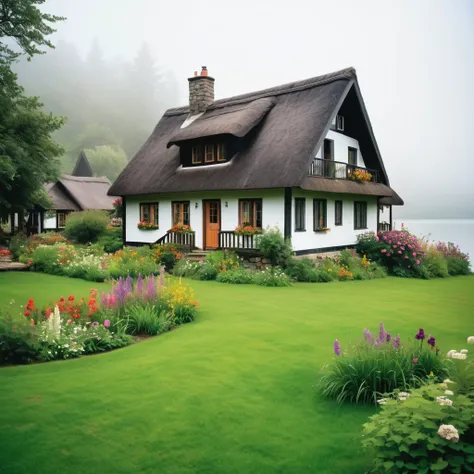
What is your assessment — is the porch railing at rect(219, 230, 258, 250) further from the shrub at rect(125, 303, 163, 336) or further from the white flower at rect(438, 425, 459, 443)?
the white flower at rect(438, 425, 459, 443)

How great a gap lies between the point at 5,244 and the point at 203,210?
46.3 ft

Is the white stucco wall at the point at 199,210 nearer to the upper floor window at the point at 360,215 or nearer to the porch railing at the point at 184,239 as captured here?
the porch railing at the point at 184,239

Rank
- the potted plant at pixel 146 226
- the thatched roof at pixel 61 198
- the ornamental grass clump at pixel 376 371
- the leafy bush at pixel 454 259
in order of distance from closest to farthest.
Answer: the ornamental grass clump at pixel 376 371
the leafy bush at pixel 454 259
the potted plant at pixel 146 226
the thatched roof at pixel 61 198

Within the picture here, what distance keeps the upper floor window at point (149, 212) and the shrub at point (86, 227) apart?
203 inches

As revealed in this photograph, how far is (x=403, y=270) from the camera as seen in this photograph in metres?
20.8

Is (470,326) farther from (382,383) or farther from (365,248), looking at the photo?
(365,248)

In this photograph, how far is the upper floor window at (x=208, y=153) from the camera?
22.1m

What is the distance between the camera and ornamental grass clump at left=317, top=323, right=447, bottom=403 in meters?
5.72

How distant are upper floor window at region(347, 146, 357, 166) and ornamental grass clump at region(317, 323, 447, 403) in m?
19.3

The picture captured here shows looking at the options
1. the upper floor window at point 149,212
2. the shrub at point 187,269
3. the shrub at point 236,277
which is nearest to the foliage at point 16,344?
the shrub at point 236,277

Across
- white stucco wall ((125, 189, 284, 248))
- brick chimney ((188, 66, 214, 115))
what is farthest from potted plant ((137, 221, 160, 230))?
brick chimney ((188, 66, 214, 115))

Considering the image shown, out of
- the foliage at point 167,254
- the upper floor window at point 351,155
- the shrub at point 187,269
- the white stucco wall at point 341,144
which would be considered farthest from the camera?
the upper floor window at point 351,155

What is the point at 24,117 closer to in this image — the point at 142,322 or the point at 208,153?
the point at 208,153

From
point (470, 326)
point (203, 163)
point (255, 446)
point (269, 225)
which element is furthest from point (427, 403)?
point (203, 163)
